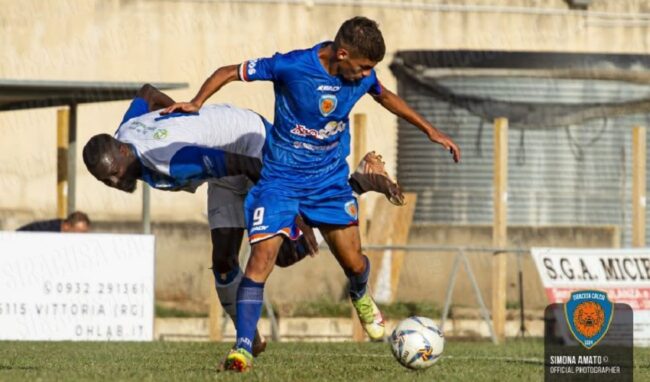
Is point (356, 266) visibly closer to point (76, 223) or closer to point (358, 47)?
point (358, 47)

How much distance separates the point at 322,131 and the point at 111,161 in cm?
147

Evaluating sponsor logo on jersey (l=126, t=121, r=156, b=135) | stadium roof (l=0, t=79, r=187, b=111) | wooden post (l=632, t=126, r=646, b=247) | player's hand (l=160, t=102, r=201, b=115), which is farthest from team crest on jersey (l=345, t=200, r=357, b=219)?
wooden post (l=632, t=126, r=646, b=247)

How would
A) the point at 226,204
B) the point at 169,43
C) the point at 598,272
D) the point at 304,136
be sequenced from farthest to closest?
the point at 169,43 → the point at 598,272 → the point at 226,204 → the point at 304,136

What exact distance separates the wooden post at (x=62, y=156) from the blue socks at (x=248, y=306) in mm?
10306

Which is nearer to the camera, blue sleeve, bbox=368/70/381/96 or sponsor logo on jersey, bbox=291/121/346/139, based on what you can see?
sponsor logo on jersey, bbox=291/121/346/139

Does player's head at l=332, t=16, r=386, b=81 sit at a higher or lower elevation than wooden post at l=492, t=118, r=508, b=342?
higher

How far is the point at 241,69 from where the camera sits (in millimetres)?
11406

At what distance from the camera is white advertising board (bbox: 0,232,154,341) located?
17812mm

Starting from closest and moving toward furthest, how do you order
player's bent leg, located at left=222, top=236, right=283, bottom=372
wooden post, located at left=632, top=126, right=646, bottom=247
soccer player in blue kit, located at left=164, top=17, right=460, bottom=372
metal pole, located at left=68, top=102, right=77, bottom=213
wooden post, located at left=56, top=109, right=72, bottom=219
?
1. player's bent leg, located at left=222, top=236, right=283, bottom=372
2. soccer player in blue kit, located at left=164, top=17, right=460, bottom=372
3. wooden post, located at left=632, top=126, right=646, bottom=247
4. metal pole, located at left=68, top=102, right=77, bottom=213
5. wooden post, located at left=56, top=109, right=72, bottom=219

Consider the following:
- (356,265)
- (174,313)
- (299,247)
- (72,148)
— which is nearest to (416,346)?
(356,265)

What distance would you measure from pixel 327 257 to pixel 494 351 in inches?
309

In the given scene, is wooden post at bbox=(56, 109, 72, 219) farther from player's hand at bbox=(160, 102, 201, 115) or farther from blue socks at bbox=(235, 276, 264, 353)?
blue socks at bbox=(235, 276, 264, 353)

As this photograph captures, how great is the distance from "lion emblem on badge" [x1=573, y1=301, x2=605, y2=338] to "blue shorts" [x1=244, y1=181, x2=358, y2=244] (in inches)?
67.8

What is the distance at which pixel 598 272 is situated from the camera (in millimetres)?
18953
